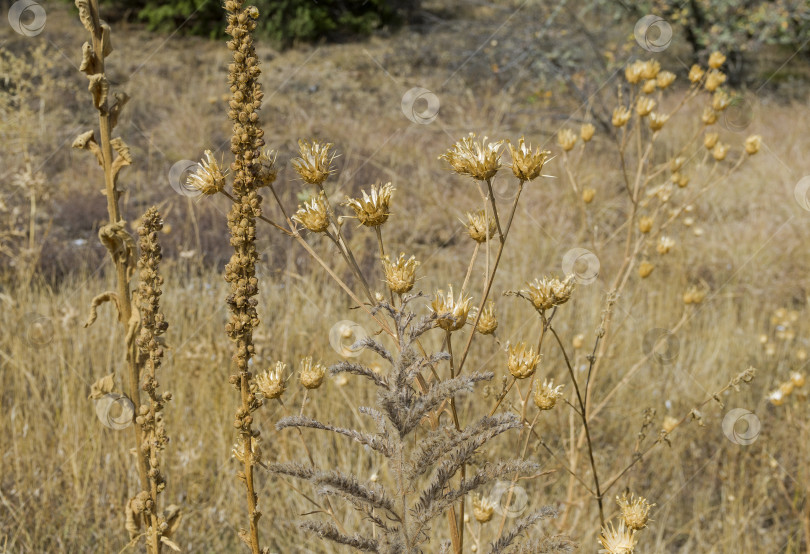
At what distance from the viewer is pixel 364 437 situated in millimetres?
667

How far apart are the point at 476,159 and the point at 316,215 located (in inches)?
8.2

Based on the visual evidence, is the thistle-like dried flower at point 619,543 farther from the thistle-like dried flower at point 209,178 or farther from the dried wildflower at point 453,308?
the thistle-like dried flower at point 209,178

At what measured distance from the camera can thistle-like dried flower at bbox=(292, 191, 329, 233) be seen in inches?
32.9

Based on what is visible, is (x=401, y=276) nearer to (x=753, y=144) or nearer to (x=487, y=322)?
(x=487, y=322)

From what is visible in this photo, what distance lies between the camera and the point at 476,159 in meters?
0.86

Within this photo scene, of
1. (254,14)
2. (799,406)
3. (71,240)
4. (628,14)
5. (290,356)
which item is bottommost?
(71,240)

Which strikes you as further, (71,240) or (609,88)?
(609,88)

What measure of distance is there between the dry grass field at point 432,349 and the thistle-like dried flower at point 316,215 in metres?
0.06

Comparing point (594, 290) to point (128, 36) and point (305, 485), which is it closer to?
point (305, 485)

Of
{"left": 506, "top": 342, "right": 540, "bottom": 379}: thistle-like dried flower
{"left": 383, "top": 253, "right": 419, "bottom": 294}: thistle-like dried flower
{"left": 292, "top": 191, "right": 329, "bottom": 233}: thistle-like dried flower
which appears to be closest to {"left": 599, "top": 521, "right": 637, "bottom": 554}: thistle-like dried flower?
{"left": 506, "top": 342, "right": 540, "bottom": 379}: thistle-like dried flower

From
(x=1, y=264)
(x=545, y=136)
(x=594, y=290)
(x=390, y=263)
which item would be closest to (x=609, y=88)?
(x=545, y=136)

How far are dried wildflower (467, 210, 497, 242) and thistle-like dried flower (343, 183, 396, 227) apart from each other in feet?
0.40

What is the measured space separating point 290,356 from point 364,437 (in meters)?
1.90

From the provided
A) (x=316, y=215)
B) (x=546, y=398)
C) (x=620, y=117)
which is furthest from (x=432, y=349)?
(x=316, y=215)
